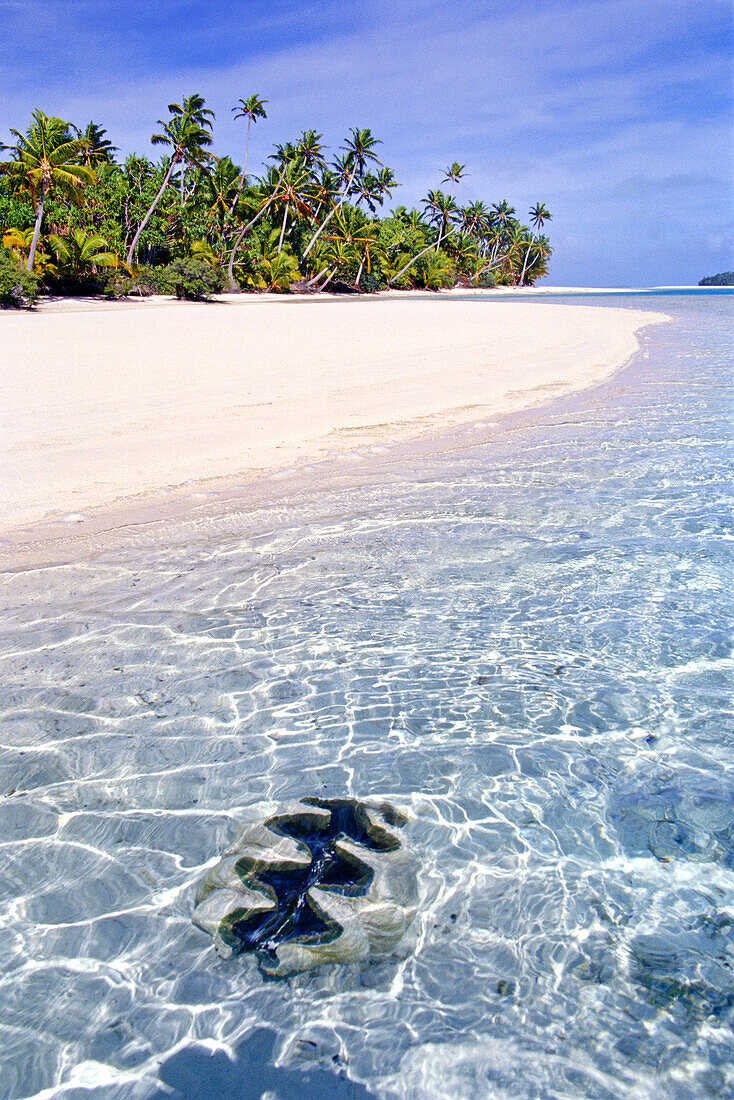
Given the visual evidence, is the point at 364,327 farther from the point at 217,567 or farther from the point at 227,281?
the point at 227,281

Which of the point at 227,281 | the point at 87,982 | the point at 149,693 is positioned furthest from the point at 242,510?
the point at 227,281

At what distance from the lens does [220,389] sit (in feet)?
36.6

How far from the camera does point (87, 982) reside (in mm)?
2164

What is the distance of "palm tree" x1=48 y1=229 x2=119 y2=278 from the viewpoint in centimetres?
3145

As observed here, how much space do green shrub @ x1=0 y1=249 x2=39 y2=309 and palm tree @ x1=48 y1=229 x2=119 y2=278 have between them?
594cm

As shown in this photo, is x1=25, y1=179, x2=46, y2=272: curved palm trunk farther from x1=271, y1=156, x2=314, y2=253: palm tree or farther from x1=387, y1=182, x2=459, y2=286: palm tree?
x1=387, y1=182, x2=459, y2=286: palm tree

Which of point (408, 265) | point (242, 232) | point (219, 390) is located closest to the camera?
point (219, 390)

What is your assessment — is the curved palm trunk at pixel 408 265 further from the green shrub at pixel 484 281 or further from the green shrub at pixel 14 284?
the green shrub at pixel 14 284

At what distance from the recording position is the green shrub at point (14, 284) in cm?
2455

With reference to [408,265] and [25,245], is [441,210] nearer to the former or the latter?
[408,265]

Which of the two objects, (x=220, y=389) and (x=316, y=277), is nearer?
(x=220, y=389)

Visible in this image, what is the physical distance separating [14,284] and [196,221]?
20.6m

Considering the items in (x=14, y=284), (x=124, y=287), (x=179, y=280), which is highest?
(x=179, y=280)

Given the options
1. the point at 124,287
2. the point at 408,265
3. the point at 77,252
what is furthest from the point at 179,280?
the point at 408,265
